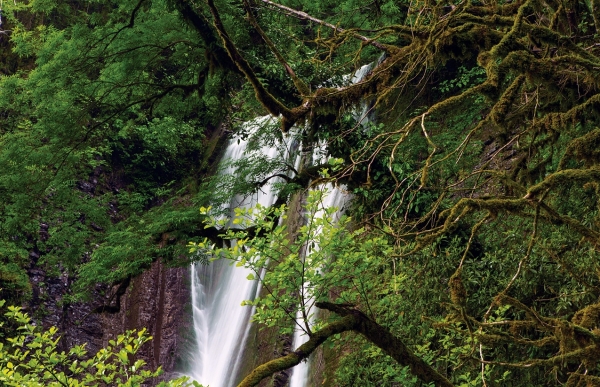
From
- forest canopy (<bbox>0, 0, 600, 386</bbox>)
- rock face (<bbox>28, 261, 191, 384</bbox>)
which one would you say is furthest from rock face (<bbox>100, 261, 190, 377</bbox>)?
forest canopy (<bbox>0, 0, 600, 386</bbox>)

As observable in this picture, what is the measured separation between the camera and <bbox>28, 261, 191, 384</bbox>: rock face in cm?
1559

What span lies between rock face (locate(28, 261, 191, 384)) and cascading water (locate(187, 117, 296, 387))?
0.48m

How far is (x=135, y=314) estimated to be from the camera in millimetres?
16812

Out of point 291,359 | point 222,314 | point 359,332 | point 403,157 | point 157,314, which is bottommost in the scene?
point 291,359

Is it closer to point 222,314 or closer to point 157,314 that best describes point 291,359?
point 222,314

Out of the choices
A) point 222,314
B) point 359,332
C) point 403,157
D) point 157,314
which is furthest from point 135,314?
point 359,332

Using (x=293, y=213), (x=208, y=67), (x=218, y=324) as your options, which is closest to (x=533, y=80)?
(x=208, y=67)

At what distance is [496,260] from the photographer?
6477 millimetres

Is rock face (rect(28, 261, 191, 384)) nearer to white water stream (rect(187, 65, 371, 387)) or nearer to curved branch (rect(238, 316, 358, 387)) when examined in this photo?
white water stream (rect(187, 65, 371, 387))

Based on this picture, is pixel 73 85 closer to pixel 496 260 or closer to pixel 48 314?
pixel 496 260

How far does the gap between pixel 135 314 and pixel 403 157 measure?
1065cm

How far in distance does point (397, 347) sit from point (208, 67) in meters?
6.48

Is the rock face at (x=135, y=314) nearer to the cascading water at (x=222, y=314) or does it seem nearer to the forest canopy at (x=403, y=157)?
the cascading water at (x=222, y=314)

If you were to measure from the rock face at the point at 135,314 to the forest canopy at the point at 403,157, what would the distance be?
2.76 feet
